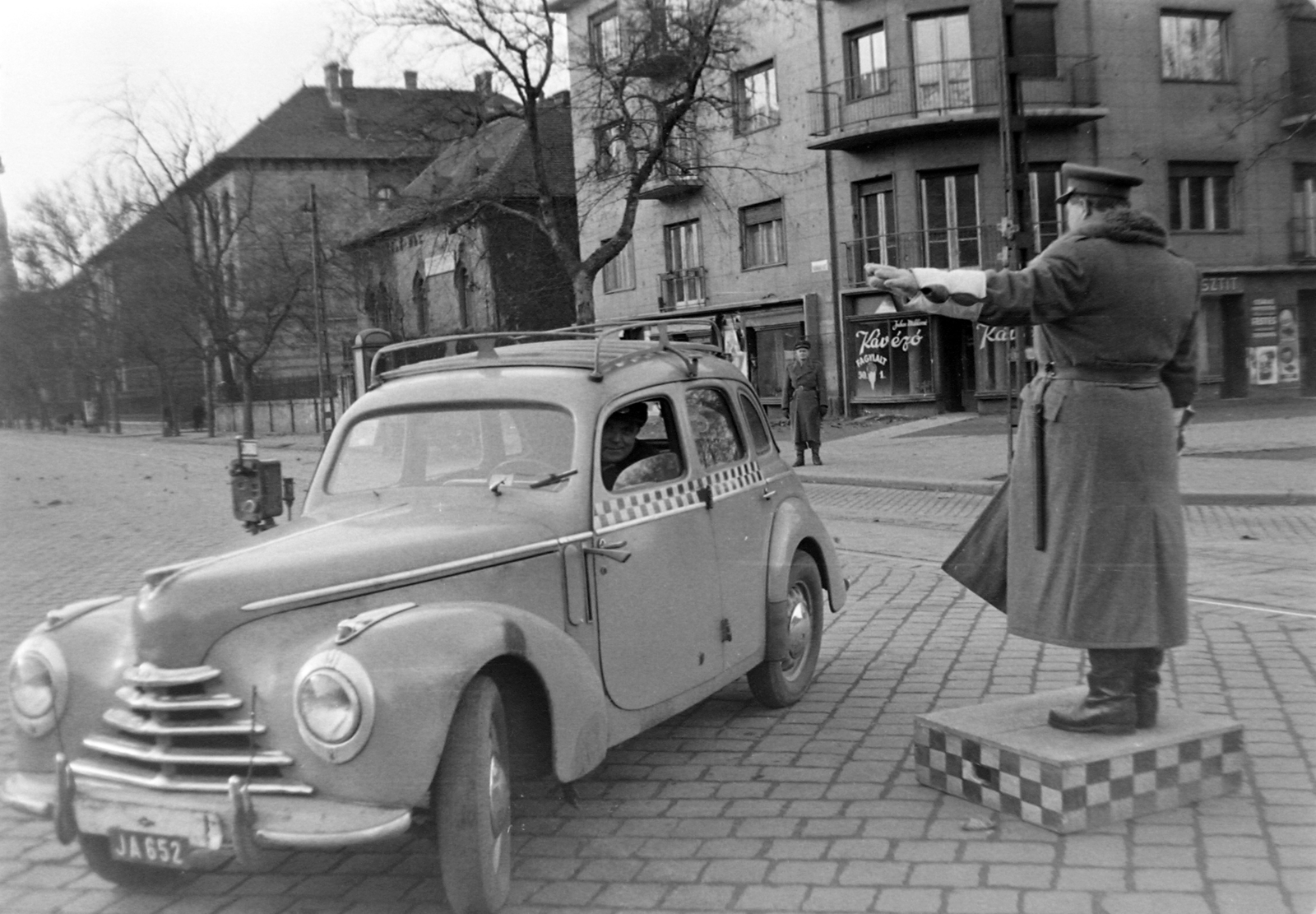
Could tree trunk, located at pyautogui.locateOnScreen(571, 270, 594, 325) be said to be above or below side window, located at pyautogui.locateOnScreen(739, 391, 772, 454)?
above

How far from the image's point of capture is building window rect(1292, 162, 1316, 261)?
102 ft

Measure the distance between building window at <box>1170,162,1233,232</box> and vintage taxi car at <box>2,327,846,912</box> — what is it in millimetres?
28332

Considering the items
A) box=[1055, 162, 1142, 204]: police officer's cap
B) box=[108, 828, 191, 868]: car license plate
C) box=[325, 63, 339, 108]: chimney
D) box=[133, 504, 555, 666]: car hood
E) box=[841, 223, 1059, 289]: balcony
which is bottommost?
box=[108, 828, 191, 868]: car license plate

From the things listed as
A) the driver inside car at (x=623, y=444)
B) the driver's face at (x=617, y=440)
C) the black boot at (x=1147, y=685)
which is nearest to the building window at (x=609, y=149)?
the driver inside car at (x=623, y=444)

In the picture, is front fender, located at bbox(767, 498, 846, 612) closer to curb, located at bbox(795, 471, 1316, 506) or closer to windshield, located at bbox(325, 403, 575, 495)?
windshield, located at bbox(325, 403, 575, 495)

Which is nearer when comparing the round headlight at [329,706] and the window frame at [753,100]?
the round headlight at [329,706]

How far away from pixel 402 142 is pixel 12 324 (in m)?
14.7

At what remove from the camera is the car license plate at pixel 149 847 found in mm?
3426

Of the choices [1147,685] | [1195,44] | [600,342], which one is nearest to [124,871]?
[600,342]

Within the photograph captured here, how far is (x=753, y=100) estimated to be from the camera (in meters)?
34.2

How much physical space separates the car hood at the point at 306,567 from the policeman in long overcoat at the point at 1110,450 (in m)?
1.52

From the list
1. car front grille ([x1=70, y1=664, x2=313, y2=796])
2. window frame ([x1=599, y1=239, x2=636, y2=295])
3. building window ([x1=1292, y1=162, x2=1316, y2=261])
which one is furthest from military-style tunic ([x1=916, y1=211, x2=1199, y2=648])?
window frame ([x1=599, y1=239, x2=636, y2=295])

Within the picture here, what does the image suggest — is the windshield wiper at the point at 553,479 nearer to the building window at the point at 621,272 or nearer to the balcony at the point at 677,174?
the balcony at the point at 677,174

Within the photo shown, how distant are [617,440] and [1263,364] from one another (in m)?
30.9
